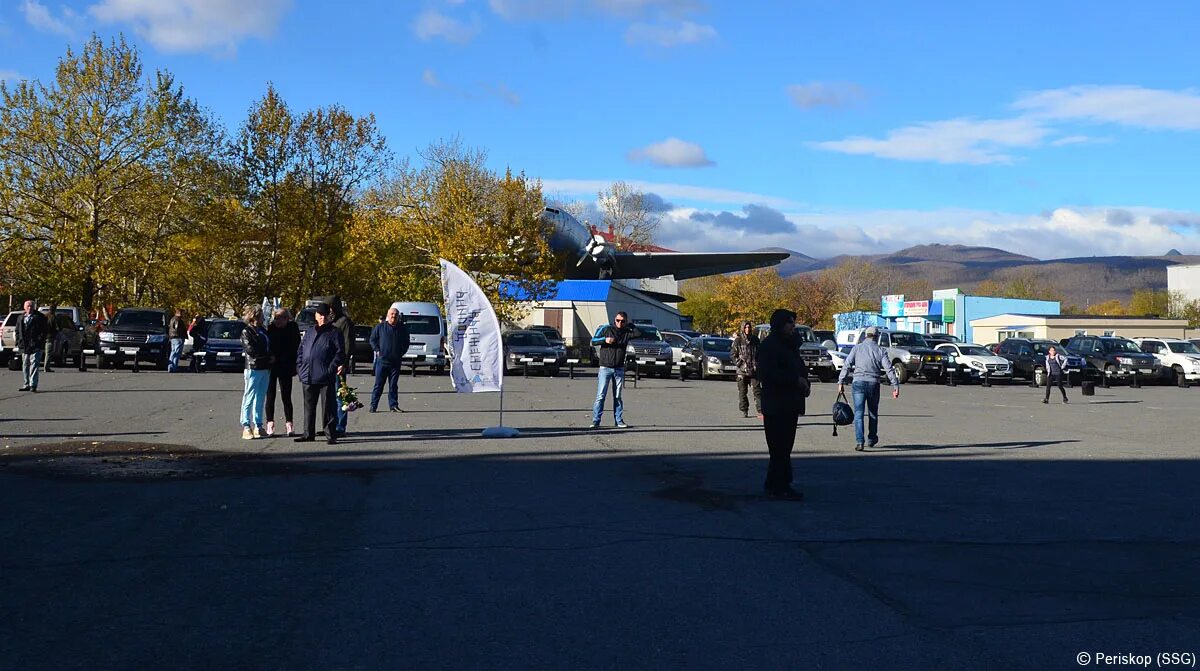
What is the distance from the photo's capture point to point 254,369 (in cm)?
1433

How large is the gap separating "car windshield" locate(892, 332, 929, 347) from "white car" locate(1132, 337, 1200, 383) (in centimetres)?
846

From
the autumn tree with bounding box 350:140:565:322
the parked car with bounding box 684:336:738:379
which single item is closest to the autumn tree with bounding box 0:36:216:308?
the autumn tree with bounding box 350:140:565:322

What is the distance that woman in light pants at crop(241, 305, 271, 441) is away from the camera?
14.3 meters

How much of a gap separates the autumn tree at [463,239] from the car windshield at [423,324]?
11.8 metres

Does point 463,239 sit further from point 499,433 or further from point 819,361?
point 499,433

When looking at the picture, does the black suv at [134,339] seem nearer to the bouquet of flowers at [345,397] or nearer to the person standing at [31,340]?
the person standing at [31,340]

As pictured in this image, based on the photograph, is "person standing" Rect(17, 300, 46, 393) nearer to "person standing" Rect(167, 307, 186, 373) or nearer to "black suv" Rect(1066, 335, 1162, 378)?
"person standing" Rect(167, 307, 186, 373)

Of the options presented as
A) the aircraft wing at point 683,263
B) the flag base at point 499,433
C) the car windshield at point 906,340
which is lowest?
the flag base at point 499,433

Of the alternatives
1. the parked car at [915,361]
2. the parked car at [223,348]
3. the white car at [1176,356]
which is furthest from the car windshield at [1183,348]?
the parked car at [223,348]

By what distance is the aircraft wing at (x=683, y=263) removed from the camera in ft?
199

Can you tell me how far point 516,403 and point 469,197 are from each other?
2877 centimetres

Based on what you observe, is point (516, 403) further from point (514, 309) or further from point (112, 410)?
point (514, 309)

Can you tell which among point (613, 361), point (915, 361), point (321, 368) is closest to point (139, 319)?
point (613, 361)

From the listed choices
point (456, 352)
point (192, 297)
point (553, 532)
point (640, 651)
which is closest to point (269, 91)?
point (192, 297)
